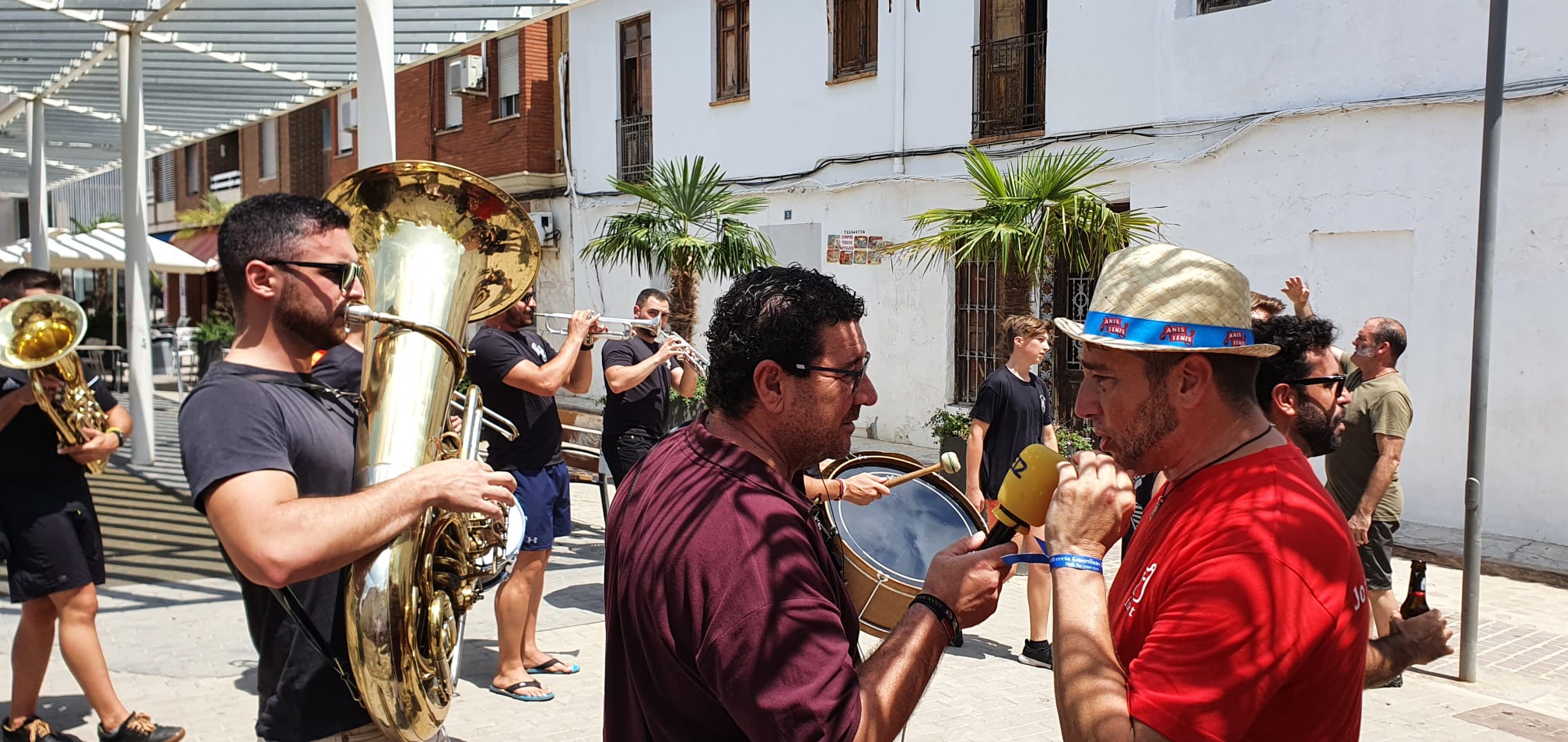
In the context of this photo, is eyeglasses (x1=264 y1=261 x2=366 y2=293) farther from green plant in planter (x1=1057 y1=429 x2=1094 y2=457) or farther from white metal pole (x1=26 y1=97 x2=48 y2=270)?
white metal pole (x1=26 y1=97 x2=48 y2=270)

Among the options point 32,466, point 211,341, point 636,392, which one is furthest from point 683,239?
point 211,341

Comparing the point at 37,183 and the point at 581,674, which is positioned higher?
the point at 37,183

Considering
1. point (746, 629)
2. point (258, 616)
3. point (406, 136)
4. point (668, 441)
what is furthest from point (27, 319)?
point (406, 136)

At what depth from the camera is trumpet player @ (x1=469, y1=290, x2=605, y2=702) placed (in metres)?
5.34

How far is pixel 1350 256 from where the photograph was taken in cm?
962

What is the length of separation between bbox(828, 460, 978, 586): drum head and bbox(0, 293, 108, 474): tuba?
318 centimetres

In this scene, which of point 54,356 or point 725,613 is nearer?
point 725,613

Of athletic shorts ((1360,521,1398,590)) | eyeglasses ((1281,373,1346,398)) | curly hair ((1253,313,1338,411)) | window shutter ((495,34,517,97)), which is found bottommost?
athletic shorts ((1360,521,1398,590))

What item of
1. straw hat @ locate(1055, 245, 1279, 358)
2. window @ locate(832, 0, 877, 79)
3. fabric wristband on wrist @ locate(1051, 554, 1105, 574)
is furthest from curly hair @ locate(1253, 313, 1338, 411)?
window @ locate(832, 0, 877, 79)

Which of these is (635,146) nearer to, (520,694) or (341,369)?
(520,694)

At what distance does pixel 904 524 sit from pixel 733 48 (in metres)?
13.8

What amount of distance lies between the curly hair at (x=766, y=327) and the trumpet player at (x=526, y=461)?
329cm

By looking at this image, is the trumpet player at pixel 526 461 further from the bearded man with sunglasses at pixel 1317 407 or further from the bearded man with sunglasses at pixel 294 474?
the bearded man with sunglasses at pixel 1317 407

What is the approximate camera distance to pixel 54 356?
4.54 m
